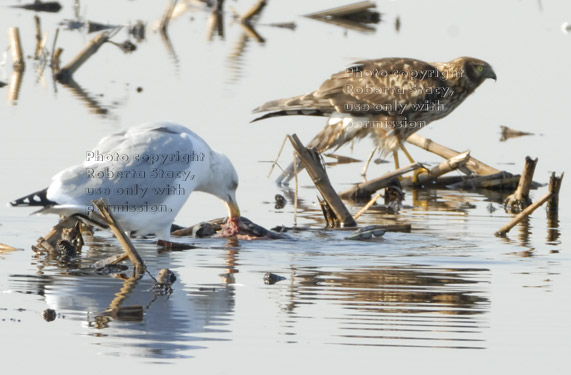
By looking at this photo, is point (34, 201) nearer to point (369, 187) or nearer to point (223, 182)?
point (223, 182)

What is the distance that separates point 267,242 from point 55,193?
1695 millimetres

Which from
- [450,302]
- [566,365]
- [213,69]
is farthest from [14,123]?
[566,365]

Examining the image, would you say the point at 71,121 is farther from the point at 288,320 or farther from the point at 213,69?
the point at 288,320

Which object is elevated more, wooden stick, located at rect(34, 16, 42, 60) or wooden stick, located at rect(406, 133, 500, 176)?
wooden stick, located at rect(34, 16, 42, 60)

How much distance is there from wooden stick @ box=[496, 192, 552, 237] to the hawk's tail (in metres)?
3.41

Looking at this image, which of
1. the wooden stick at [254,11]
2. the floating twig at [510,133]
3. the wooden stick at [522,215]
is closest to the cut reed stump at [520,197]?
the wooden stick at [522,215]

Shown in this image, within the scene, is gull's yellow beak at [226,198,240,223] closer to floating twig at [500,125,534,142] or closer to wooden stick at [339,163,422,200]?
wooden stick at [339,163,422,200]

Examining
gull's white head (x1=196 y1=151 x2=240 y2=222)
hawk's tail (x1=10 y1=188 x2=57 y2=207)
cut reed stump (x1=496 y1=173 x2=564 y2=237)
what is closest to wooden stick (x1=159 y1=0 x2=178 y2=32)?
cut reed stump (x1=496 y1=173 x2=564 y2=237)

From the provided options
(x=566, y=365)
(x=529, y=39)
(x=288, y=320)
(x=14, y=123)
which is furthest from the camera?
(x=529, y=39)

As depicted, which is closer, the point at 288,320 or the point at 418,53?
the point at 288,320

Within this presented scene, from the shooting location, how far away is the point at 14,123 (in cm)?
1497

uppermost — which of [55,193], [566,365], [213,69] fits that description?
[213,69]

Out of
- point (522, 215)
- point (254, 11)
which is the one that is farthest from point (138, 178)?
point (254, 11)

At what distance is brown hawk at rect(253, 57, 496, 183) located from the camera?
45.0 feet
